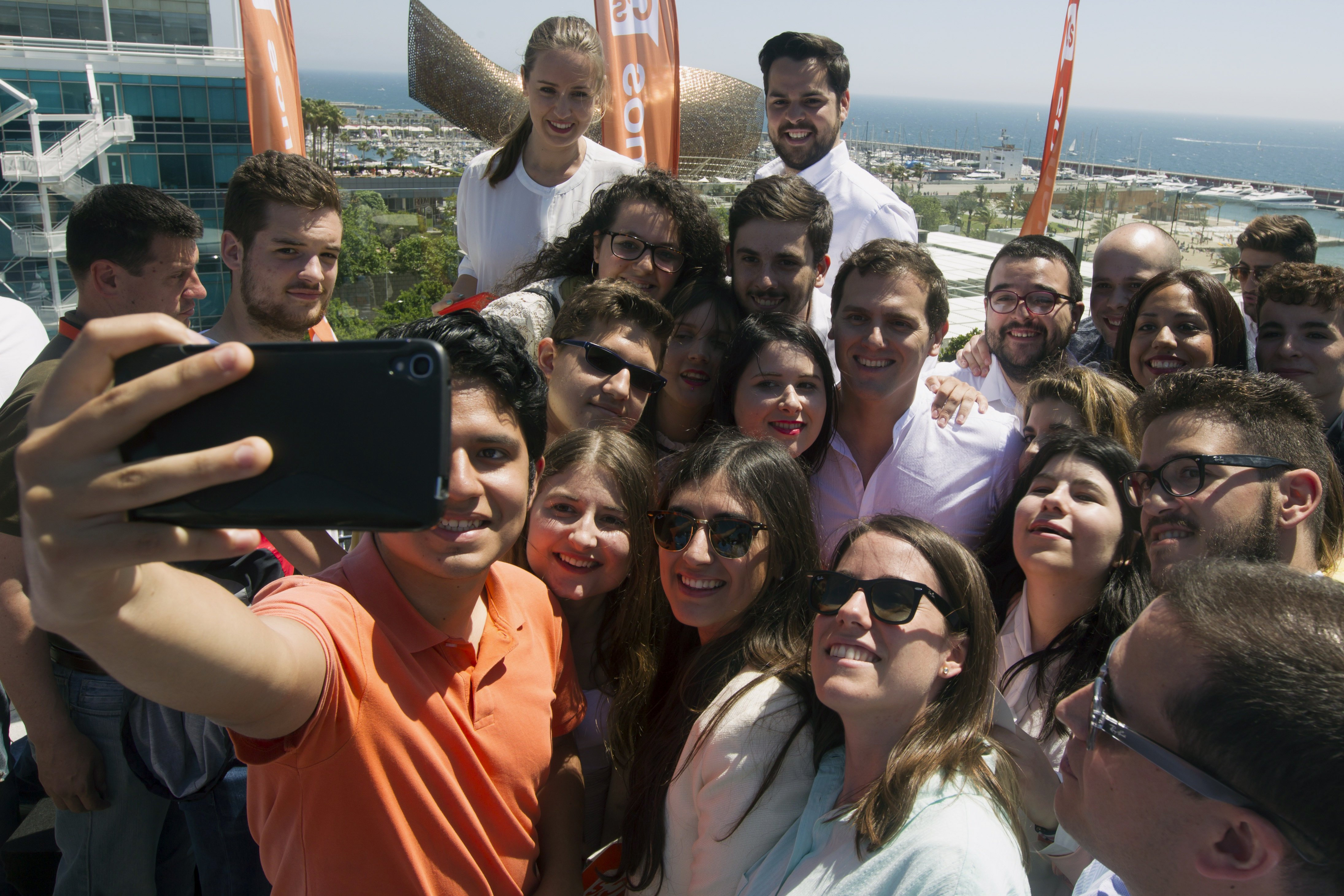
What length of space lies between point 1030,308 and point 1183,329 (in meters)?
0.77

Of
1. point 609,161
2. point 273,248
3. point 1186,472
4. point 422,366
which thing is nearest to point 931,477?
point 1186,472

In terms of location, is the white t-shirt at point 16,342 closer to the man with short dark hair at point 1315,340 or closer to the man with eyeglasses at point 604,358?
the man with eyeglasses at point 604,358

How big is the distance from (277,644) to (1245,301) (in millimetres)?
5318

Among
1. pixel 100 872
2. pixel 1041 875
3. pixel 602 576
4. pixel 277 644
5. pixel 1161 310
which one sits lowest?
pixel 100 872

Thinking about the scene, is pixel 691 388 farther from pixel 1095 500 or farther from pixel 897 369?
pixel 1095 500

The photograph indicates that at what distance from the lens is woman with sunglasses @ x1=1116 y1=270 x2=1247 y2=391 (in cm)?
352

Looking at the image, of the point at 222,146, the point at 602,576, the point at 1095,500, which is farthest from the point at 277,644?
the point at 222,146

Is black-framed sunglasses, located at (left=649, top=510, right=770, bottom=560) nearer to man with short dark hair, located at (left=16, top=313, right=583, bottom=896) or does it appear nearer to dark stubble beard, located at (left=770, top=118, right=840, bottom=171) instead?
man with short dark hair, located at (left=16, top=313, right=583, bottom=896)

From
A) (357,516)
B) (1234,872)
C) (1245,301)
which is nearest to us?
(357,516)

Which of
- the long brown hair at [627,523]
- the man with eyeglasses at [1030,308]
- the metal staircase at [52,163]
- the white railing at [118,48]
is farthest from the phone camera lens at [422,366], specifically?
the white railing at [118,48]

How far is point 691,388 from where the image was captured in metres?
3.62

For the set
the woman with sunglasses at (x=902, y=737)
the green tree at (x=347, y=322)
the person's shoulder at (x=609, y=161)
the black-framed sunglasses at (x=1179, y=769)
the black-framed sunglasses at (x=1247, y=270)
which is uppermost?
the person's shoulder at (x=609, y=161)

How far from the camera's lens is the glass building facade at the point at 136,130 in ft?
109

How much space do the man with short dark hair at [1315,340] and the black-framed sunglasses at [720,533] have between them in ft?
8.02
